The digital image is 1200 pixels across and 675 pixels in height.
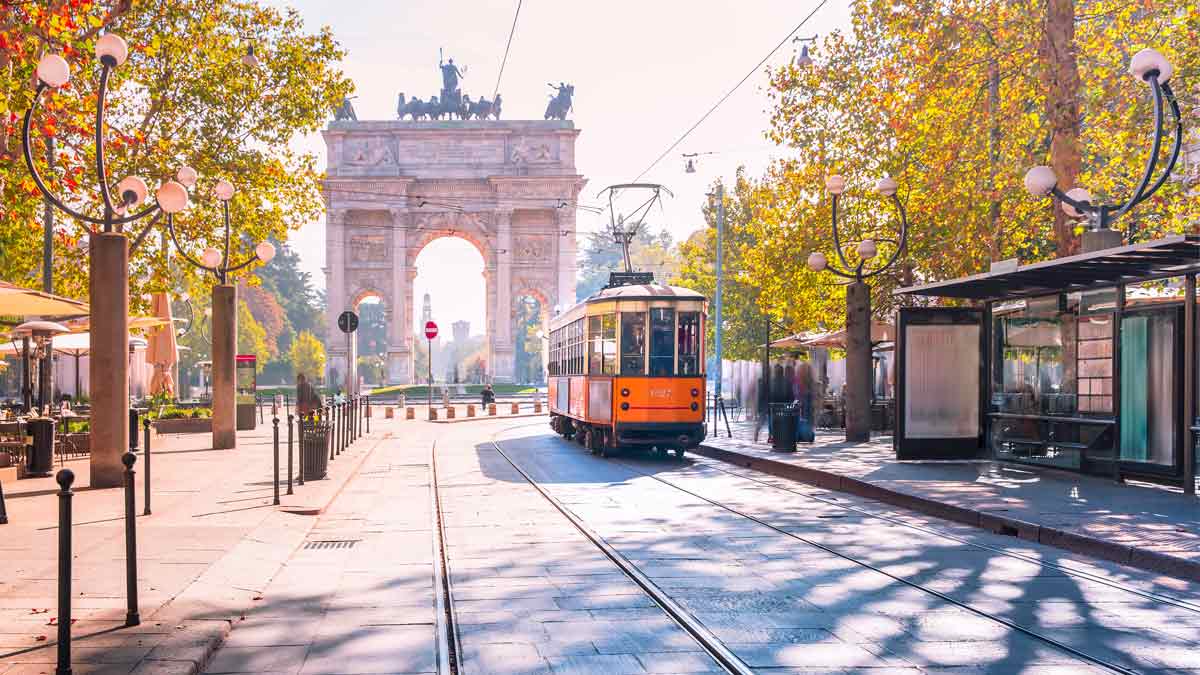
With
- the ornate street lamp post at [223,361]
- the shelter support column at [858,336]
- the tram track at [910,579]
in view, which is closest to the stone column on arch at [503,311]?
the shelter support column at [858,336]

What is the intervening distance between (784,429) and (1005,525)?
10.5m

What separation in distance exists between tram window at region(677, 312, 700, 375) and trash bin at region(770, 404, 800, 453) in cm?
199

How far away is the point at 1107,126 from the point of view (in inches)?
818

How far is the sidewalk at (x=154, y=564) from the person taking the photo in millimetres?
6176

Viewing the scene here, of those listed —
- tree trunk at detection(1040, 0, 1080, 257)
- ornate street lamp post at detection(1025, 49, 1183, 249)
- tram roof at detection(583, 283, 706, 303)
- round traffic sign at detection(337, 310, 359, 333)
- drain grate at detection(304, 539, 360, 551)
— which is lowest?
drain grate at detection(304, 539, 360, 551)

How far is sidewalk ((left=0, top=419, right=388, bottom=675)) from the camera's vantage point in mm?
6176

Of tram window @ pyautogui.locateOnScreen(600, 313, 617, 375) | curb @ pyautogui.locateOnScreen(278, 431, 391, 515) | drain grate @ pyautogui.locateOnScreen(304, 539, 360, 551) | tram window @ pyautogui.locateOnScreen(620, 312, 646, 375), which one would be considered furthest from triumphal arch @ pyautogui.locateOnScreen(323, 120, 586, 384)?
drain grate @ pyautogui.locateOnScreen(304, 539, 360, 551)

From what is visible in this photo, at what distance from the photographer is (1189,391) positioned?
45.7 feet

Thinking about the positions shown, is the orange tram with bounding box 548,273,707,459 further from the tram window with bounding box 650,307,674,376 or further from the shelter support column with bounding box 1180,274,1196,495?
the shelter support column with bounding box 1180,274,1196,495

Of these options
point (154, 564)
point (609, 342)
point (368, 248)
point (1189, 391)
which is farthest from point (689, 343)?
point (368, 248)

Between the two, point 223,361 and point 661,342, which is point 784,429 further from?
point 223,361

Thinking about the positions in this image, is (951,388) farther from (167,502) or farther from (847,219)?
(847,219)

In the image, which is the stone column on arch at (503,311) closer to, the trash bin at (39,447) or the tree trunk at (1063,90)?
the tree trunk at (1063,90)

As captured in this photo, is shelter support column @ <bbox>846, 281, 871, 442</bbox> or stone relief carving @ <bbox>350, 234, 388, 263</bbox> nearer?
shelter support column @ <bbox>846, 281, 871, 442</bbox>
